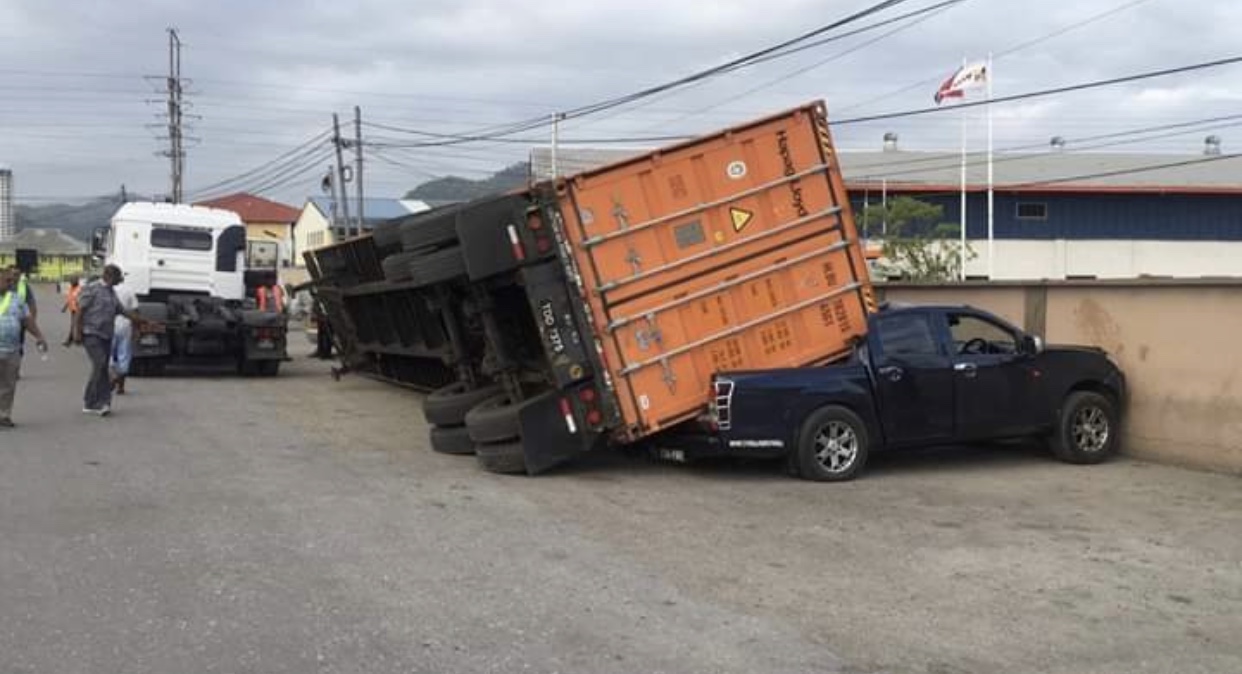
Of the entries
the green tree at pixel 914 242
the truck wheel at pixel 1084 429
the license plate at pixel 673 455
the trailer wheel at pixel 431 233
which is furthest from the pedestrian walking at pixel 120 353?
the green tree at pixel 914 242

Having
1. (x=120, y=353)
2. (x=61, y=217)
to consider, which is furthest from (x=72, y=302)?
(x=61, y=217)

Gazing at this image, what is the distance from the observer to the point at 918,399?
36.8 ft

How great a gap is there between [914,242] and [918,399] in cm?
3050

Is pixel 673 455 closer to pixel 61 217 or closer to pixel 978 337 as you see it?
pixel 978 337

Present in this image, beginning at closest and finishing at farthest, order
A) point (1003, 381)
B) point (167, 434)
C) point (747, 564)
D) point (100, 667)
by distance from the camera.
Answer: point (100, 667) < point (747, 564) < point (1003, 381) < point (167, 434)

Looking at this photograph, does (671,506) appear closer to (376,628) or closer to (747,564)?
(747,564)

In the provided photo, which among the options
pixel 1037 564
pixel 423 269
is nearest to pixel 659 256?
pixel 423 269

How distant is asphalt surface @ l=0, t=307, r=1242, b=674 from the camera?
5750 millimetres

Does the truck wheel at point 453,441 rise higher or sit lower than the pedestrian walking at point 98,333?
lower

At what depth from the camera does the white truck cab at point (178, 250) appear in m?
21.5

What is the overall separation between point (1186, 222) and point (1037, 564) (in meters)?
48.1

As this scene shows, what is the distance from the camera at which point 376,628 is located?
19.7ft

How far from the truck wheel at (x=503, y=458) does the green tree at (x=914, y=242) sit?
2927 centimetres

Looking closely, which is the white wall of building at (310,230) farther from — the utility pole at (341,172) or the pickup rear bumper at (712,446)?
the pickup rear bumper at (712,446)
